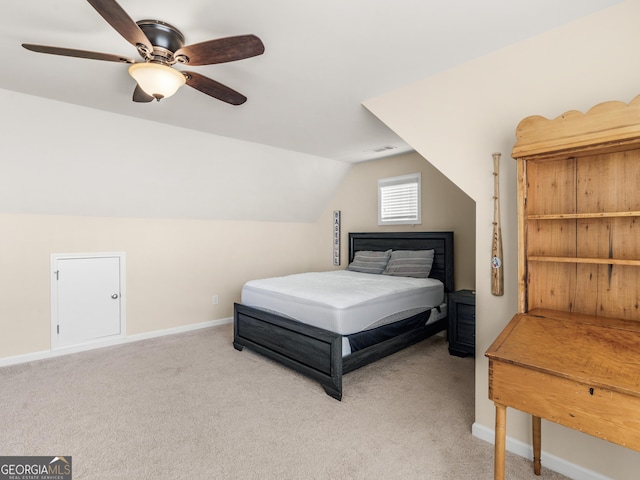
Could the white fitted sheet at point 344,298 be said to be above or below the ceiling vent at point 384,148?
below

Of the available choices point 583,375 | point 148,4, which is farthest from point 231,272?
point 583,375

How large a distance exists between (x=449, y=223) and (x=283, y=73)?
284 centimetres

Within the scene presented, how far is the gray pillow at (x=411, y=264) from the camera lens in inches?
163

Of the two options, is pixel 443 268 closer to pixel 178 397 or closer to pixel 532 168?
pixel 532 168

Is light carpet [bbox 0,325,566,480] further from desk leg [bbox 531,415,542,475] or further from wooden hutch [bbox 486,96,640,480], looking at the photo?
wooden hutch [bbox 486,96,640,480]

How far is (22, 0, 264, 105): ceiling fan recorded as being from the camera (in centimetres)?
159

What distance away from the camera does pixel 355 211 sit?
5.36 m

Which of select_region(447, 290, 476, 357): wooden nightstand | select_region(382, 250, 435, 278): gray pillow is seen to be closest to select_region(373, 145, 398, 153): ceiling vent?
select_region(382, 250, 435, 278): gray pillow

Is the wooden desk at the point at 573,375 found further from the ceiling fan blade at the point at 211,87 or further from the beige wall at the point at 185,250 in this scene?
the beige wall at the point at 185,250

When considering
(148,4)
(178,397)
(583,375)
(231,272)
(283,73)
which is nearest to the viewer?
(583,375)

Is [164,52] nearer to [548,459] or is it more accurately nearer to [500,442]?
[500,442]

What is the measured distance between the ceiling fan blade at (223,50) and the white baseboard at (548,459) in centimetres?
252

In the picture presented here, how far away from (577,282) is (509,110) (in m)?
1.04

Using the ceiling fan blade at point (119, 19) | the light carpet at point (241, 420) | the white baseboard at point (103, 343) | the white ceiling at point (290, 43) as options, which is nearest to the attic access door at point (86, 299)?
the white baseboard at point (103, 343)
